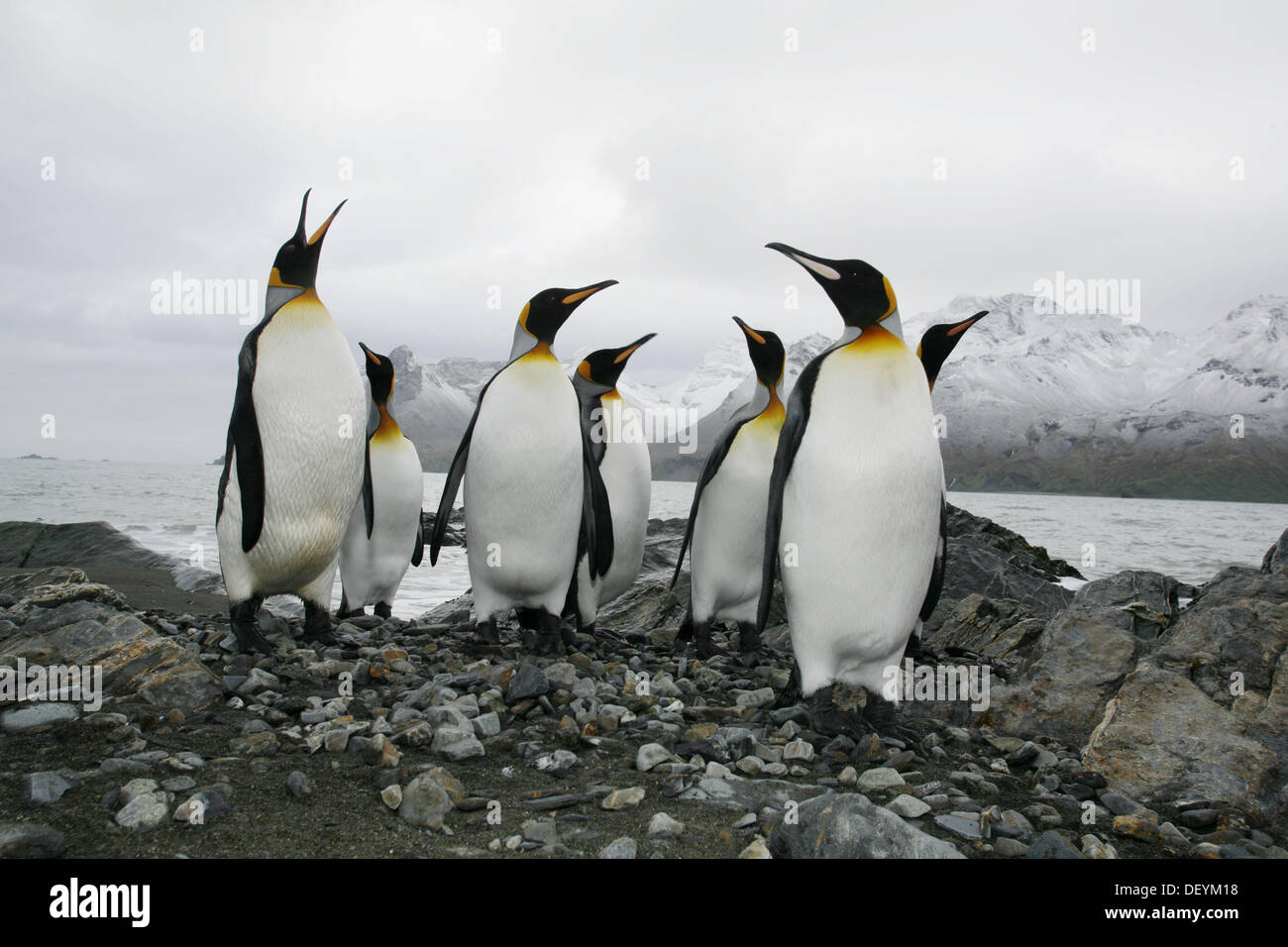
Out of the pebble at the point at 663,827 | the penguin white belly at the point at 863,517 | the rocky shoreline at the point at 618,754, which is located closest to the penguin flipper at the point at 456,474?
the rocky shoreline at the point at 618,754

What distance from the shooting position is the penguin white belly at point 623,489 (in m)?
6.48

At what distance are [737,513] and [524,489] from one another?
143cm

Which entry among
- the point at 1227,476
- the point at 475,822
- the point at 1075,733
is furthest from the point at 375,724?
the point at 1227,476

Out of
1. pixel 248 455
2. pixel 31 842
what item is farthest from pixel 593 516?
pixel 31 842

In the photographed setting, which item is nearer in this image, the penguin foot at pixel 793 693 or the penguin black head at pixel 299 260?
the penguin foot at pixel 793 693

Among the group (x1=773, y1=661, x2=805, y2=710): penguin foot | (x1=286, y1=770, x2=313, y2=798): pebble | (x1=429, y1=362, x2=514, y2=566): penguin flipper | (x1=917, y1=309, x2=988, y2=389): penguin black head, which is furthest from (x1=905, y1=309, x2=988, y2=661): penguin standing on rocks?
(x1=286, y1=770, x2=313, y2=798): pebble

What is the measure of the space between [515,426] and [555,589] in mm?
1039

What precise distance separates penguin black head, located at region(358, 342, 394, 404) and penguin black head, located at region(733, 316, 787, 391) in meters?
3.08

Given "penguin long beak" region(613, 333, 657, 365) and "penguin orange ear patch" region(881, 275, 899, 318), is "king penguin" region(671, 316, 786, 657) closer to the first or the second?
"penguin long beak" region(613, 333, 657, 365)

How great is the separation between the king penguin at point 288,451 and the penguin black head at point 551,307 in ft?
3.79

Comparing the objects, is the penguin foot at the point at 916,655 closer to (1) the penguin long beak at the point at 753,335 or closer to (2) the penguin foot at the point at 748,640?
(2) the penguin foot at the point at 748,640

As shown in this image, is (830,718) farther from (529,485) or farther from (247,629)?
(247,629)

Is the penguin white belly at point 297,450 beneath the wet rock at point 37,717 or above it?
above
